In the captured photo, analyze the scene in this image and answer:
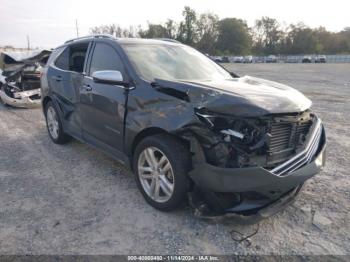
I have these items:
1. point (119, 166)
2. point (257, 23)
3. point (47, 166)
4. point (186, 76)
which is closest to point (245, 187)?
point (186, 76)

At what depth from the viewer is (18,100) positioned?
949cm

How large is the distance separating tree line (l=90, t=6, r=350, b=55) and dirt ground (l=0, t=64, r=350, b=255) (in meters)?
75.1

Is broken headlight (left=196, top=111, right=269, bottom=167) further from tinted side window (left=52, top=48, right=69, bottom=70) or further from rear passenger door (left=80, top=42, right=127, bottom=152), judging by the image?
tinted side window (left=52, top=48, right=69, bottom=70)

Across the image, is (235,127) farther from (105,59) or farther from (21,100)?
(21,100)

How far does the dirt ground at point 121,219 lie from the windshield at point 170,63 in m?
1.51

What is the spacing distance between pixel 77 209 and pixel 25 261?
0.85 metres

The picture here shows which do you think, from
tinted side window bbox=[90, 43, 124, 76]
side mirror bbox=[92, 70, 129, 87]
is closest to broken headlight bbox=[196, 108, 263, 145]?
side mirror bbox=[92, 70, 129, 87]

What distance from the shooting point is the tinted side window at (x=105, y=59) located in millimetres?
3840

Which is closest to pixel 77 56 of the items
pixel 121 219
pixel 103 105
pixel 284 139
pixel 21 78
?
pixel 103 105

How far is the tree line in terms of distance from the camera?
3228 inches

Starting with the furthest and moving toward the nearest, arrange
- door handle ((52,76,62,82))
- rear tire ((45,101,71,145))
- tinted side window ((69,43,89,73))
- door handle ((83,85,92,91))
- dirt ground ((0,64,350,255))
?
rear tire ((45,101,71,145)) < door handle ((52,76,62,82)) < tinted side window ((69,43,89,73)) < door handle ((83,85,92,91)) < dirt ground ((0,64,350,255))

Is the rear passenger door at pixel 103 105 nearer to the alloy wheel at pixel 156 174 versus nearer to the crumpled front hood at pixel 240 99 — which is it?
the alloy wheel at pixel 156 174

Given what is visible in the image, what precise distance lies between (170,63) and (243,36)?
92080mm

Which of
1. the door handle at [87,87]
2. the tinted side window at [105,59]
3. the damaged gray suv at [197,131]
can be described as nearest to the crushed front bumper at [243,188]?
the damaged gray suv at [197,131]
